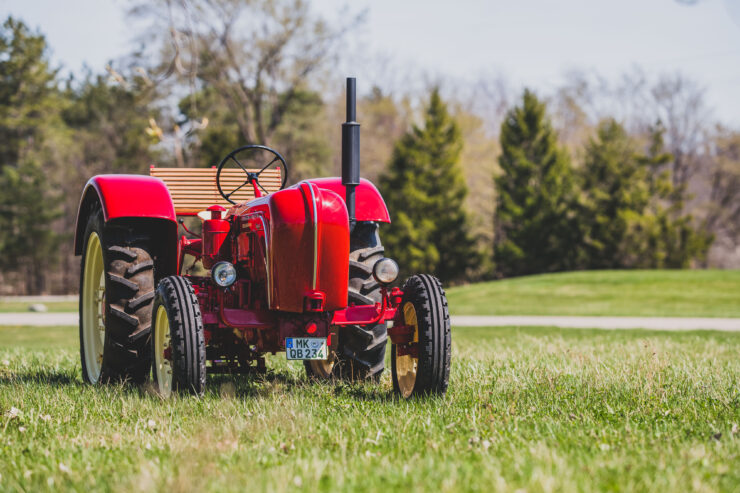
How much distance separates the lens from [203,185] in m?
6.70

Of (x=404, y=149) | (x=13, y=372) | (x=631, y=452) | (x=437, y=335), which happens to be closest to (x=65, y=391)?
(x=13, y=372)

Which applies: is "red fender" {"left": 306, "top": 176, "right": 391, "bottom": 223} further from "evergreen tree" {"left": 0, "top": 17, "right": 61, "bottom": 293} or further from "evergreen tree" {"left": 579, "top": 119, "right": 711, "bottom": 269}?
"evergreen tree" {"left": 0, "top": 17, "right": 61, "bottom": 293}

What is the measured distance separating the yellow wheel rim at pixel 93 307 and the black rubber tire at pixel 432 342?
9.36 ft

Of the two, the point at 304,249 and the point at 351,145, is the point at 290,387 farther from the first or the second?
the point at 351,145

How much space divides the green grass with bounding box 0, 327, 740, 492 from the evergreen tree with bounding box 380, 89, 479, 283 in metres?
28.6

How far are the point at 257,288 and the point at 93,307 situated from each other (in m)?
2.12

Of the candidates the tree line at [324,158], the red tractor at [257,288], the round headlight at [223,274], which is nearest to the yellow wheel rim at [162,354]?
the red tractor at [257,288]

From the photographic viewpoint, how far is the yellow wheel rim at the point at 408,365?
4969mm

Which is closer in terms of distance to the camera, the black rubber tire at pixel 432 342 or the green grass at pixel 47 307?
the black rubber tire at pixel 432 342

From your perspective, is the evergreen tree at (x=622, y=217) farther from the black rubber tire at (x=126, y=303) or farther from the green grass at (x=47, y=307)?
the black rubber tire at (x=126, y=303)

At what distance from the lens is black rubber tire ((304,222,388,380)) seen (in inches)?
215

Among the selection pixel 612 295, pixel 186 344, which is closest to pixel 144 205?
pixel 186 344

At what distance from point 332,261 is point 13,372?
3.62m

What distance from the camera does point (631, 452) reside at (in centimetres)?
342
